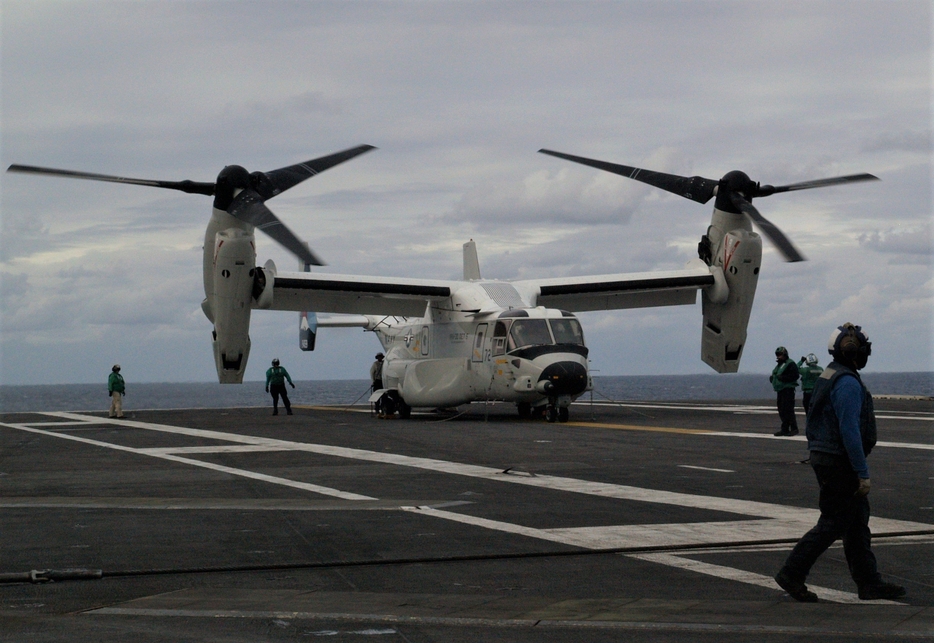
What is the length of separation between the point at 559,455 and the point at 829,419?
33.6 ft

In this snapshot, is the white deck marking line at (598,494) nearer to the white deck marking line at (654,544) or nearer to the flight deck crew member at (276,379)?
the white deck marking line at (654,544)

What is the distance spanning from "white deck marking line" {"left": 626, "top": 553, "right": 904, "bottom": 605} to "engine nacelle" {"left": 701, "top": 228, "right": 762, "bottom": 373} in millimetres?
19738

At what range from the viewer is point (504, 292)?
92.9ft

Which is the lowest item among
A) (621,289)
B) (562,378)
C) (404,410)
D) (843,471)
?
(404,410)

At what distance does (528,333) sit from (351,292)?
5229 mm

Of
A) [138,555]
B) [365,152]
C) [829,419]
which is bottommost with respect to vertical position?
[138,555]

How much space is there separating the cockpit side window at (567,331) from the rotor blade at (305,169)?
6125 mm

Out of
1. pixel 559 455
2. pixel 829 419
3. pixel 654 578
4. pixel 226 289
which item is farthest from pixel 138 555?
pixel 226 289

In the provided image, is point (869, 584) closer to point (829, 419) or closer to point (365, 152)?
point (829, 419)

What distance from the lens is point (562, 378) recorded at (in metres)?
25.1

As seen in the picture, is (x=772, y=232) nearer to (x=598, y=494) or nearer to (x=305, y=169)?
(x=305, y=169)

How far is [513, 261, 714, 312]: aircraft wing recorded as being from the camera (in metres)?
28.1

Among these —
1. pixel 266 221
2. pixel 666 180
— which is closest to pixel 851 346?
pixel 266 221

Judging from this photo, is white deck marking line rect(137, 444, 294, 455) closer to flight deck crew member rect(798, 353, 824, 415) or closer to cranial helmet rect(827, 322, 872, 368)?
flight deck crew member rect(798, 353, 824, 415)
